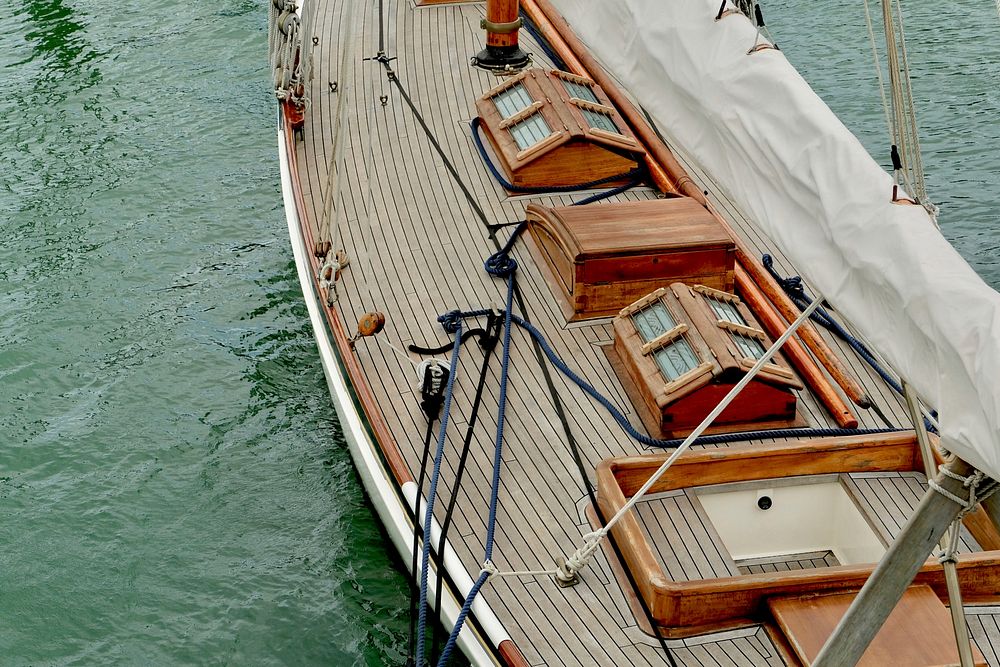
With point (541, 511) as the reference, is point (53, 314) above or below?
below

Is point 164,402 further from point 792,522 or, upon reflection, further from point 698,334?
point 792,522

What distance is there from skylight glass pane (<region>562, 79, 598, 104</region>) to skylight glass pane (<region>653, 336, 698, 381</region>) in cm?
313

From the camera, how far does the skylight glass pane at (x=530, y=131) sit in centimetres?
840

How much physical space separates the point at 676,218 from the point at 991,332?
3965 millimetres

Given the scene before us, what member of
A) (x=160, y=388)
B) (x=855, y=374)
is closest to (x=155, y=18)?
(x=160, y=388)

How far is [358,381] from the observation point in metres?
6.74

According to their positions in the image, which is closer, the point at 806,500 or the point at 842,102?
the point at 806,500

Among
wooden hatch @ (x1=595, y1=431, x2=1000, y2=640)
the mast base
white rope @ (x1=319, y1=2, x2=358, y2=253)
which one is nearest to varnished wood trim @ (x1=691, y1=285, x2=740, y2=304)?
wooden hatch @ (x1=595, y1=431, x2=1000, y2=640)

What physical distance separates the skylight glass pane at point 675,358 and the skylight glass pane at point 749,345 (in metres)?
0.28

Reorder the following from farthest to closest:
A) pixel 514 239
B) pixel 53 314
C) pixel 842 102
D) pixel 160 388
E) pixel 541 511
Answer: pixel 842 102 → pixel 53 314 → pixel 160 388 → pixel 514 239 → pixel 541 511

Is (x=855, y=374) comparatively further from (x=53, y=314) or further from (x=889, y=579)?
(x=53, y=314)

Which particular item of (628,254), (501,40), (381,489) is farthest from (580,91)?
(381,489)

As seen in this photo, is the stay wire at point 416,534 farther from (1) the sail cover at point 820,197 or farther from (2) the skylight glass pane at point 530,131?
(2) the skylight glass pane at point 530,131

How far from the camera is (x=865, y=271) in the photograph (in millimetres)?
3984
